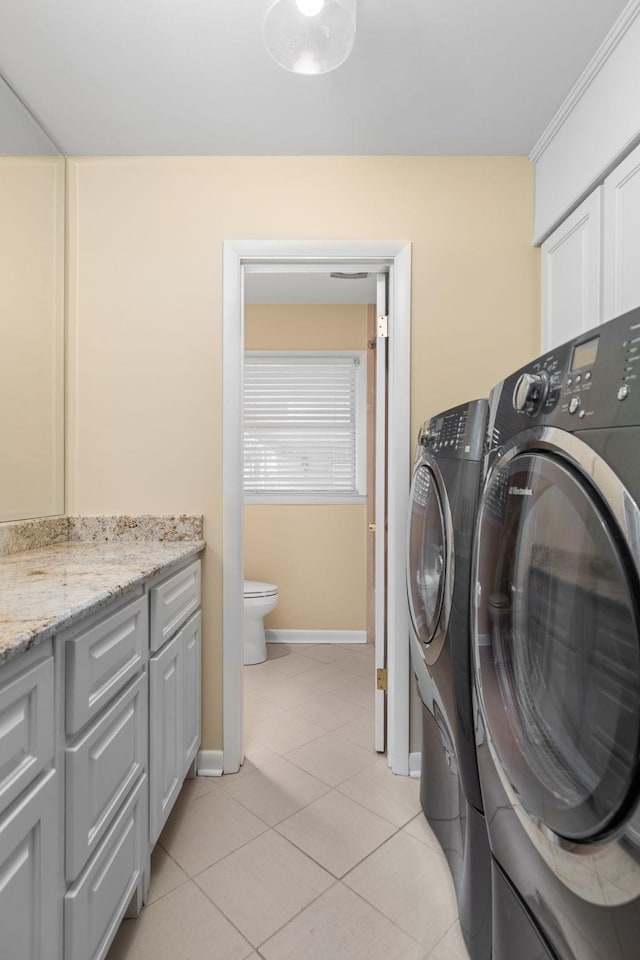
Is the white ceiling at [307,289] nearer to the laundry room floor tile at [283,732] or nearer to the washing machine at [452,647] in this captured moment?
the washing machine at [452,647]

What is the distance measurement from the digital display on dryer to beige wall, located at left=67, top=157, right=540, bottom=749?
130 cm

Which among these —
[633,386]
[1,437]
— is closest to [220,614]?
[1,437]

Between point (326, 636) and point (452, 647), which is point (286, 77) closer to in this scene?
point (452, 647)

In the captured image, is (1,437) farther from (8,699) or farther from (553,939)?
(553,939)

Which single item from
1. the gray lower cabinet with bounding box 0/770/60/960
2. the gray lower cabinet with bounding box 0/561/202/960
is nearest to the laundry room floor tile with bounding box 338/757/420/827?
the gray lower cabinet with bounding box 0/561/202/960

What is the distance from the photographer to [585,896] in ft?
1.97

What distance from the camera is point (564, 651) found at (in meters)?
0.68

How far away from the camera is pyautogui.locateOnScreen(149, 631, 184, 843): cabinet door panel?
1.37 metres

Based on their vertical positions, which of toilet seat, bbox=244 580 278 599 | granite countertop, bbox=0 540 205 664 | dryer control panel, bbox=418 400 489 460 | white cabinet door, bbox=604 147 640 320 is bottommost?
toilet seat, bbox=244 580 278 599

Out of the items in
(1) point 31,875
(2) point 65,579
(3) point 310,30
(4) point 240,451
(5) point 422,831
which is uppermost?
(3) point 310,30

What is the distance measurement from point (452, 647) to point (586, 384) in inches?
30.1

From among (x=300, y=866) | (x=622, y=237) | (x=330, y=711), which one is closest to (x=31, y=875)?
(x=300, y=866)

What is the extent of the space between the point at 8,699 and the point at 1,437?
1168 mm

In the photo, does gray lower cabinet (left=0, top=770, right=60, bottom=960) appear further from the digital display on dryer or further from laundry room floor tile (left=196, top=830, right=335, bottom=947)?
the digital display on dryer
